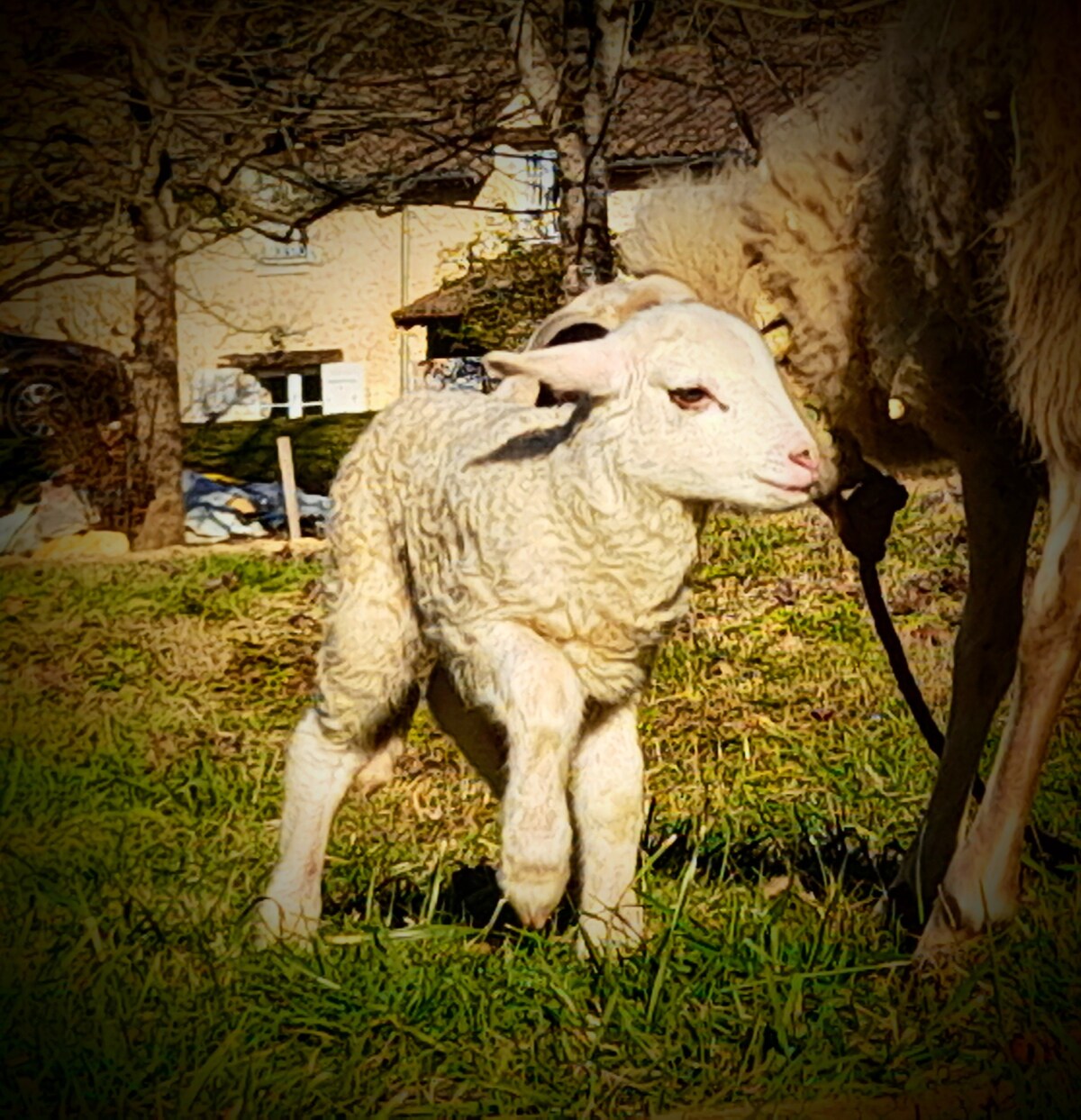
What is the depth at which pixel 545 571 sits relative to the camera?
1.89 meters

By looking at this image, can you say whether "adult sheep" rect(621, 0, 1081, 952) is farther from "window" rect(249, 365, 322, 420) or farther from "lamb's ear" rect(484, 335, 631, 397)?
"window" rect(249, 365, 322, 420)

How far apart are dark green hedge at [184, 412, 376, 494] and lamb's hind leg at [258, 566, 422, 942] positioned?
0.67 metres

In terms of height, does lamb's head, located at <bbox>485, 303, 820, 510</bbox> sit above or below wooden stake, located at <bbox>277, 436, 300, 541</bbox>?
above

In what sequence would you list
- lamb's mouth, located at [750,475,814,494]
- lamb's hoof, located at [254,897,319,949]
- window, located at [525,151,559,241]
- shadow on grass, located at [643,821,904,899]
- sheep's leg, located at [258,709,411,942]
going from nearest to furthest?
lamb's mouth, located at [750,475,814,494] → lamb's hoof, located at [254,897,319,949] → sheep's leg, located at [258,709,411,942] → shadow on grass, located at [643,821,904,899] → window, located at [525,151,559,241]

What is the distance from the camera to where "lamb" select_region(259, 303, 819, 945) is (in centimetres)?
177

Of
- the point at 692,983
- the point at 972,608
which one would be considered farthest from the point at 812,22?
the point at 692,983

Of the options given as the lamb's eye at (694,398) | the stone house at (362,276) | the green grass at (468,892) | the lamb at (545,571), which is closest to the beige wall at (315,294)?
the stone house at (362,276)

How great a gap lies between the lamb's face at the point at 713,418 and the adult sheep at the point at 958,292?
29 centimetres

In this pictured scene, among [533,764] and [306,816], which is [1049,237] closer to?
[533,764]

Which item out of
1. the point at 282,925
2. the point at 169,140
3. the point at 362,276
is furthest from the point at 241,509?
the point at 282,925

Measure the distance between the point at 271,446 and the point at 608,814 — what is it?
47.2 inches

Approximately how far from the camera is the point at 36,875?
226cm

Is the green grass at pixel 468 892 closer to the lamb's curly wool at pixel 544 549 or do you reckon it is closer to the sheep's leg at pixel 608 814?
the sheep's leg at pixel 608 814

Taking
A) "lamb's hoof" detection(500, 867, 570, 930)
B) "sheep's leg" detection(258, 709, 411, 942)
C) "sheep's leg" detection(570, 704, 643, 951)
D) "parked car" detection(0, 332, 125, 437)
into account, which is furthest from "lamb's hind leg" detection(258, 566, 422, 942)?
"parked car" detection(0, 332, 125, 437)
